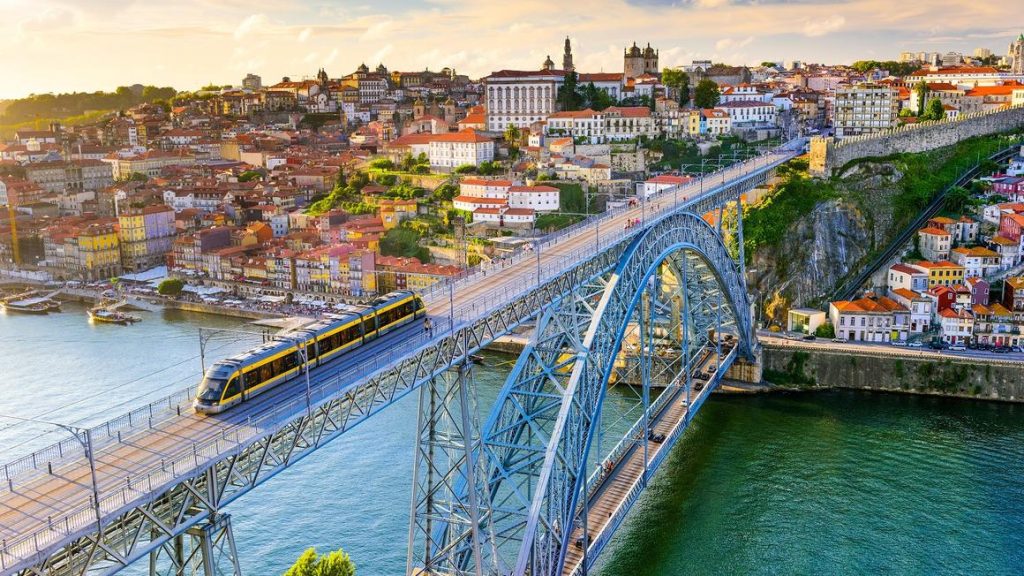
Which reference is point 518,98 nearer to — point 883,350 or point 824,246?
point 824,246

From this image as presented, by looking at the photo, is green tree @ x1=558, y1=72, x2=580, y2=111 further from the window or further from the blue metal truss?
the window

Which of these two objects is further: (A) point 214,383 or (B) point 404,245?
(B) point 404,245

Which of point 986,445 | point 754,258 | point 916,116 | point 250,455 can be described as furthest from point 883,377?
point 916,116

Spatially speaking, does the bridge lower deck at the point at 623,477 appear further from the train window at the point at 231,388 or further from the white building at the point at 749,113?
the white building at the point at 749,113

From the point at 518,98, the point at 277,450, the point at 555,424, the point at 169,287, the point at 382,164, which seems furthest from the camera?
the point at 518,98

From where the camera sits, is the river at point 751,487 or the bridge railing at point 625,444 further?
the river at point 751,487

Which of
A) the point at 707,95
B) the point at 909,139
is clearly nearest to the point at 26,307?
the point at 707,95

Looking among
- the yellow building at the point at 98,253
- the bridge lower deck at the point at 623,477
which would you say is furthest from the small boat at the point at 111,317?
the bridge lower deck at the point at 623,477
